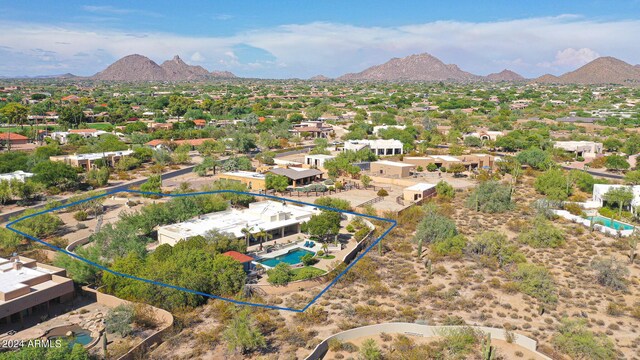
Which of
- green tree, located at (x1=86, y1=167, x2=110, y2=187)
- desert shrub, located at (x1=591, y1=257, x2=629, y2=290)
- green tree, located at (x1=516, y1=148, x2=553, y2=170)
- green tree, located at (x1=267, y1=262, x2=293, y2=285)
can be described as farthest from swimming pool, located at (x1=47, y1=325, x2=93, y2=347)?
green tree, located at (x1=516, y1=148, x2=553, y2=170)

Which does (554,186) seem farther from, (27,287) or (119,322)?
(27,287)

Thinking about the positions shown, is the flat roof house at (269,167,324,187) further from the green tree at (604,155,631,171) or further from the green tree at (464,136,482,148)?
the green tree at (604,155,631,171)

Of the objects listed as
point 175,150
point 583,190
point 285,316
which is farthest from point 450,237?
point 175,150

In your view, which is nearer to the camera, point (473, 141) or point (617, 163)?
point (617, 163)

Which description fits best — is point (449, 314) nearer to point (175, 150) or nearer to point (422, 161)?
point (422, 161)

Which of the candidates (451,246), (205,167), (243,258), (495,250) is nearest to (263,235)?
(243,258)

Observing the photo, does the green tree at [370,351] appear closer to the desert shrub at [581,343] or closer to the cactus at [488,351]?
the cactus at [488,351]
